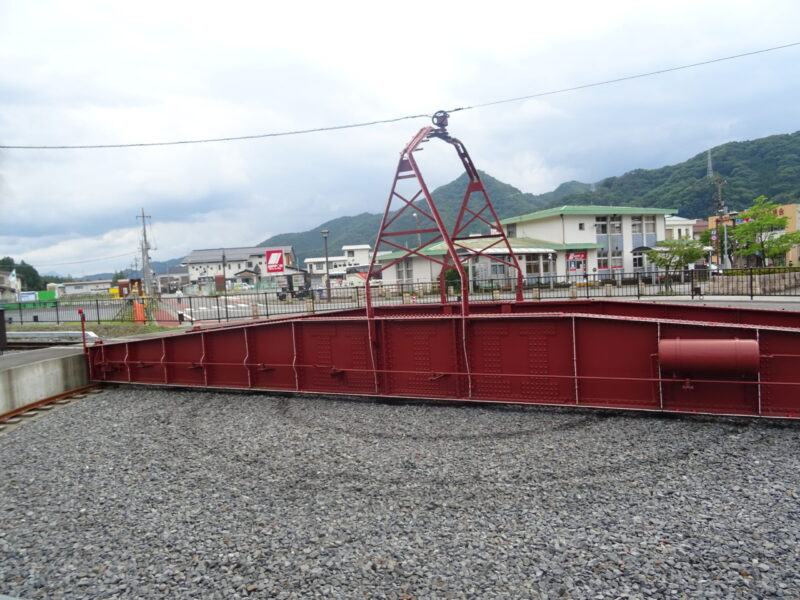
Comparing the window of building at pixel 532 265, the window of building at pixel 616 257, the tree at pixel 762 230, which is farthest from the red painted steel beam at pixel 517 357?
the window of building at pixel 616 257

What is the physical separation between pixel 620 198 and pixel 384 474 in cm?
12420

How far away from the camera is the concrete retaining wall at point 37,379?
10742mm

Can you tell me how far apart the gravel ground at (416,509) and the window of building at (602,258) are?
47668mm

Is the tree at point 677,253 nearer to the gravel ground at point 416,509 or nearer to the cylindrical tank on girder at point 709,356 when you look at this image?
A: the cylindrical tank on girder at point 709,356

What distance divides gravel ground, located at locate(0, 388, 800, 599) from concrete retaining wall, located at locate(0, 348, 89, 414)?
8.05ft

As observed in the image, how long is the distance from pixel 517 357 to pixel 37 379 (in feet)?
33.2

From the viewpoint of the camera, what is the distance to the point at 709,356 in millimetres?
7207

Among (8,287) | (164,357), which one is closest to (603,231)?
(164,357)

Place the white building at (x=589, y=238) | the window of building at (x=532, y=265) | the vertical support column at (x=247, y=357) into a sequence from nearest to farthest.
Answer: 1. the vertical support column at (x=247, y=357)
2. the window of building at (x=532, y=265)
3. the white building at (x=589, y=238)

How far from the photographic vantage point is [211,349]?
11672mm

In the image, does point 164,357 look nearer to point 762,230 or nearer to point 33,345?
point 33,345

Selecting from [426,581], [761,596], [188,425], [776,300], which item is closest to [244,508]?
[426,581]

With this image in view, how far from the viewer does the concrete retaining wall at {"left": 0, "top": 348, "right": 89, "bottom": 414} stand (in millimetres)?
10742

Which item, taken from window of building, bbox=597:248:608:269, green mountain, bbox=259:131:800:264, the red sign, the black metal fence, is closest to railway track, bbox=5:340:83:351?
the black metal fence
